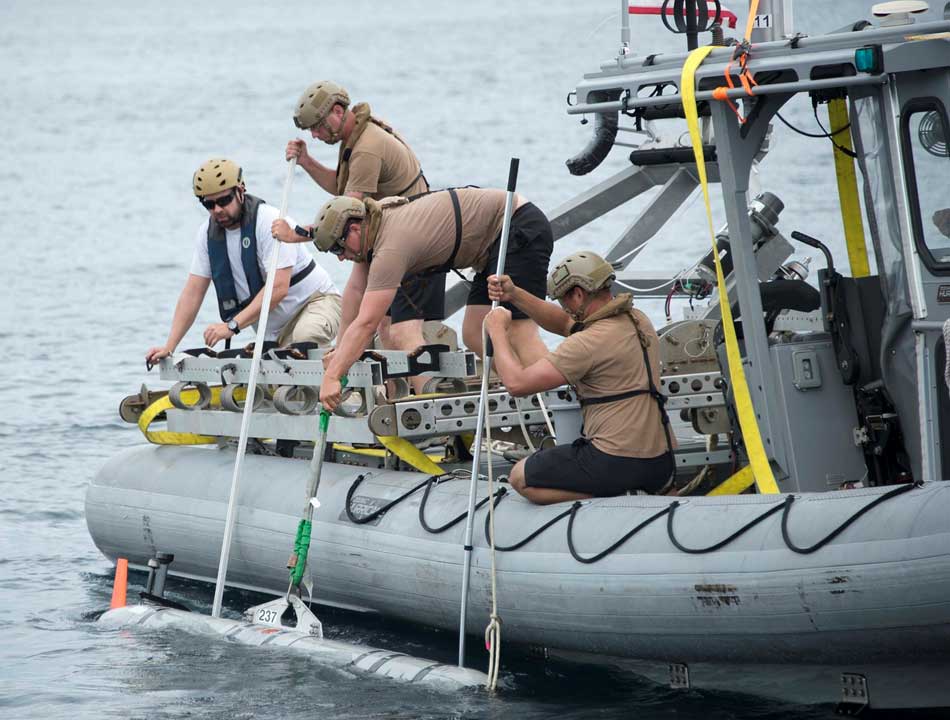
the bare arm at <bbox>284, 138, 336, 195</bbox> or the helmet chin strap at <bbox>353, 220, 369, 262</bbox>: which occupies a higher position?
the bare arm at <bbox>284, 138, 336, 195</bbox>

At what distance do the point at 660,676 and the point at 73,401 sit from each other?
29.1 feet

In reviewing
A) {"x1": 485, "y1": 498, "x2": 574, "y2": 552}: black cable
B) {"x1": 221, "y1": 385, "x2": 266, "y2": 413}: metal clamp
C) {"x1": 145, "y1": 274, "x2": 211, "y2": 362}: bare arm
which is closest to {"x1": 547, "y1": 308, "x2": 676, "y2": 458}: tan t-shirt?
{"x1": 485, "y1": 498, "x2": 574, "y2": 552}: black cable

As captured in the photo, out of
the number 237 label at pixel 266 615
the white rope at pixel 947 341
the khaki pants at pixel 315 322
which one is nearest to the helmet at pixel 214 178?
the khaki pants at pixel 315 322

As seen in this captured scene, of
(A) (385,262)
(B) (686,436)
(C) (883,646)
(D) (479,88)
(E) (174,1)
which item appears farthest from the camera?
(E) (174,1)

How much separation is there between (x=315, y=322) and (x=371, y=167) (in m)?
1.18

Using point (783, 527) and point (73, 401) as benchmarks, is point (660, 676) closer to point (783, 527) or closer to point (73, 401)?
point (783, 527)

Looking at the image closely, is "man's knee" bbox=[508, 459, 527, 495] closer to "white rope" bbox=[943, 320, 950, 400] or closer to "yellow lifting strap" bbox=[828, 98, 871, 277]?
"yellow lifting strap" bbox=[828, 98, 871, 277]

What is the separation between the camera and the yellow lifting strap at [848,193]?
23.0 feet

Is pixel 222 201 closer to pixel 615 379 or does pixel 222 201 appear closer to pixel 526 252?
pixel 526 252

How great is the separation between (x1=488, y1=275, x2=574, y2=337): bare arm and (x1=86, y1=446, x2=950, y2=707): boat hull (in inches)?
31.6

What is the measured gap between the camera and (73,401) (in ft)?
47.3

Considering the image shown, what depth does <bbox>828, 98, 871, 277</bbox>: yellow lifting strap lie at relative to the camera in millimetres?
6996

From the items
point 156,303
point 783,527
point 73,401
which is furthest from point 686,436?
point 156,303

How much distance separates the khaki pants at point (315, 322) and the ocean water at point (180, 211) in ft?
4.89
